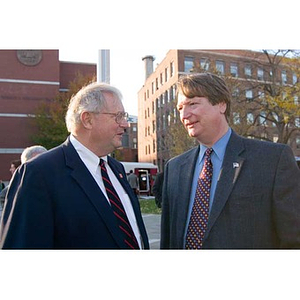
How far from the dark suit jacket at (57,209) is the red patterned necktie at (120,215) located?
62mm

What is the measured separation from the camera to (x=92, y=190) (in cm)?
181

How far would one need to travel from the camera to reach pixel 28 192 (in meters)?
1.63

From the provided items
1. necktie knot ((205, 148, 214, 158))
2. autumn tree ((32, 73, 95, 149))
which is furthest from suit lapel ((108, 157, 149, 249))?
autumn tree ((32, 73, 95, 149))

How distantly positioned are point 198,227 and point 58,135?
2386 centimetres

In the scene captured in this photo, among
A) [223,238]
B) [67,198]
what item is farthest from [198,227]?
[67,198]

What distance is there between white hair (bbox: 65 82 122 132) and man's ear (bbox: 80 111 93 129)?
0.06 ft

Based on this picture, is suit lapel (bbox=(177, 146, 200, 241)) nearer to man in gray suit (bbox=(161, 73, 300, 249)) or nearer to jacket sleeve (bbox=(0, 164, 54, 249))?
man in gray suit (bbox=(161, 73, 300, 249))

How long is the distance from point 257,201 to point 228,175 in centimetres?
19

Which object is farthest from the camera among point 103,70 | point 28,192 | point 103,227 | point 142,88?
point 142,88

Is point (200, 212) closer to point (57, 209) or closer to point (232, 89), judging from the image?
point (57, 209)

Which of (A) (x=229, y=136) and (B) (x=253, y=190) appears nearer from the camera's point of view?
(B) (x=253, y=190)

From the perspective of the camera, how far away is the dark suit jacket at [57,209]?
1615 mm

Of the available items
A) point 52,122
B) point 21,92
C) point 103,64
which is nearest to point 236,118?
point 103,64

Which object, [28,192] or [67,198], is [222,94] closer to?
[67,198]
